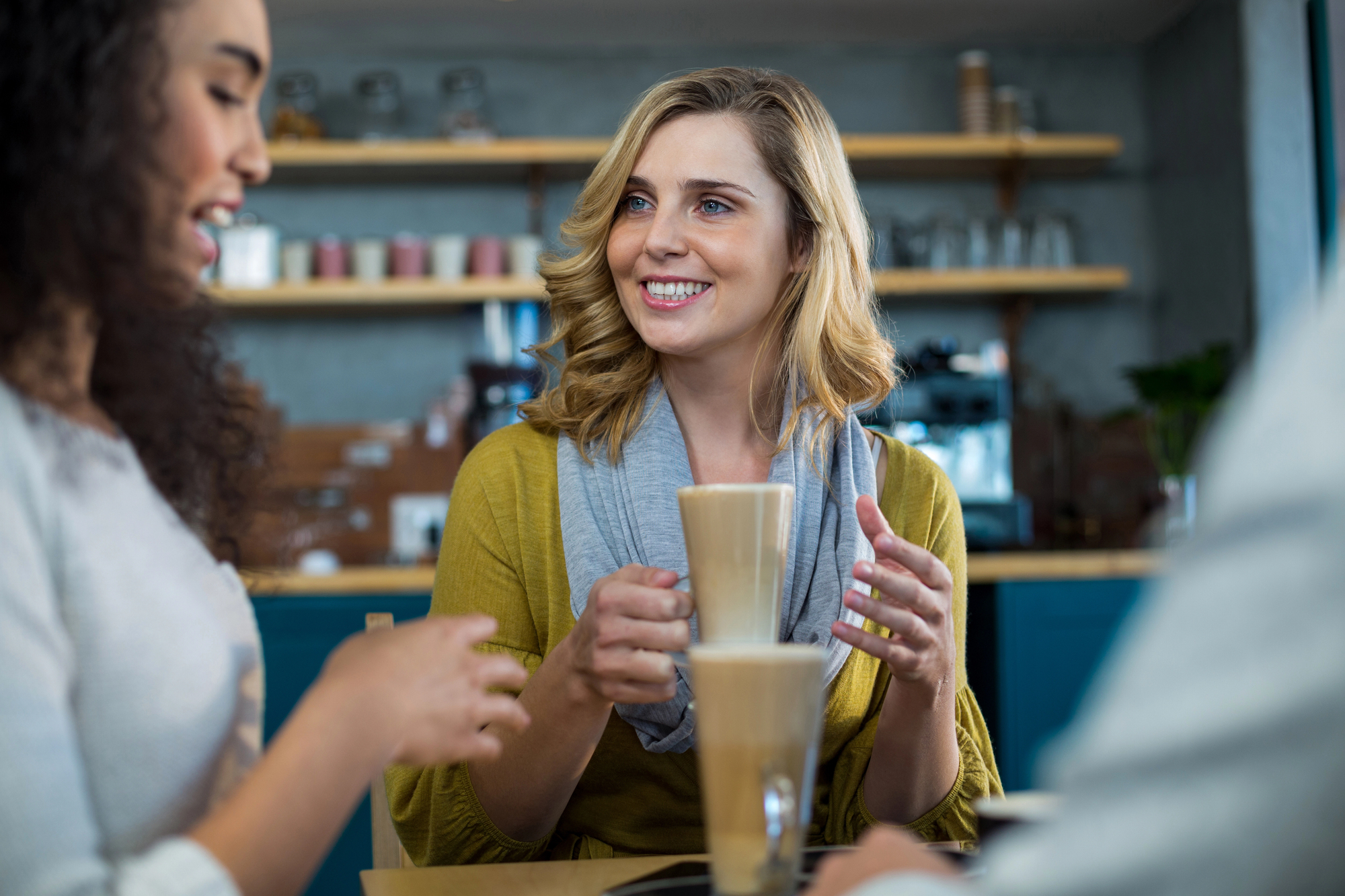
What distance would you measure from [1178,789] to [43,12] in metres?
0.61

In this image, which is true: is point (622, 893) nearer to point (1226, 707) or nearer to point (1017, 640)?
point (1226, 707)

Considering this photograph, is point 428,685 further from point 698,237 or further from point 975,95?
point 975,95

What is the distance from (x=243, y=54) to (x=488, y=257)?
3.14 metres

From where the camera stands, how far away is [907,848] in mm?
574

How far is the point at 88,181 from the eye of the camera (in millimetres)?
583

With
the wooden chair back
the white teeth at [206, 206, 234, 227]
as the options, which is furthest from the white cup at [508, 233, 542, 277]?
the white teeth at [206, 206, 234, 227]

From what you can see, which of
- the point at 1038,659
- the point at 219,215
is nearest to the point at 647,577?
the point at 219,215

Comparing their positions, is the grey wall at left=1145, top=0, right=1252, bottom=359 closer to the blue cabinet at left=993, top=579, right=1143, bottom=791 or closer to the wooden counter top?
the wooden counter top

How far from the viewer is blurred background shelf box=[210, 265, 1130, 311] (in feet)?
12.2

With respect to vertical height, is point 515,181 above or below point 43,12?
above

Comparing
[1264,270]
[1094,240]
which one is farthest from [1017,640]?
[1094,240]

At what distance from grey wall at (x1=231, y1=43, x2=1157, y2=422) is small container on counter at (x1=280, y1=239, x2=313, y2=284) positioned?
29 cm

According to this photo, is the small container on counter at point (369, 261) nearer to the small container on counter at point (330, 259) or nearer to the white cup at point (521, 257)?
the small container on counter at point (330, 259)

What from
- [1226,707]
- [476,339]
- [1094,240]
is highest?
[1094,240]
